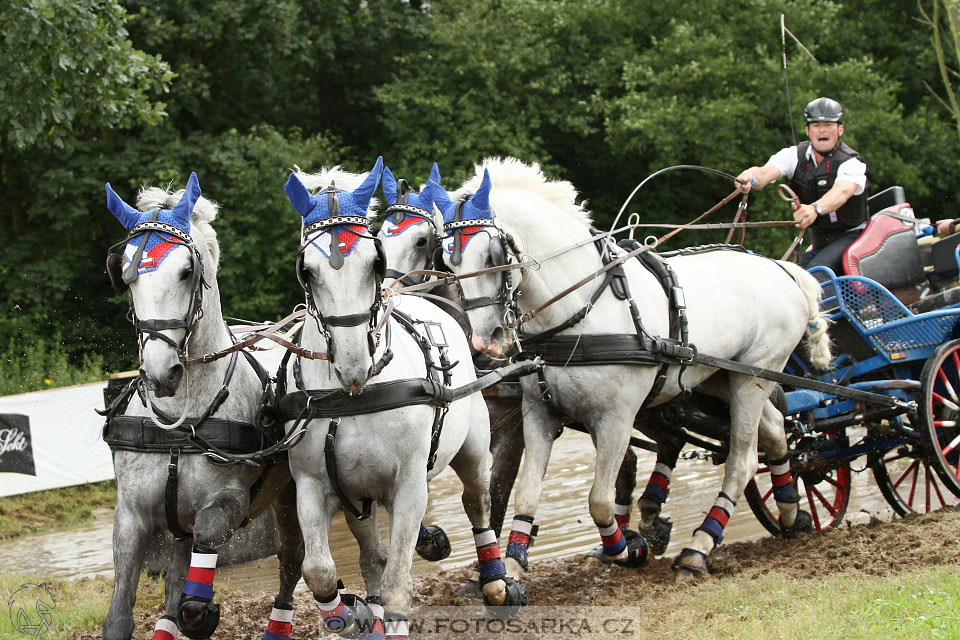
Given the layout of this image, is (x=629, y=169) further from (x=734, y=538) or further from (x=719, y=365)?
(x=719, y=365)

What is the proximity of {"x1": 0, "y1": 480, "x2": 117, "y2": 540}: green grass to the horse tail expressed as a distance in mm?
6159

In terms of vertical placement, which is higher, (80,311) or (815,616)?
(815,616)

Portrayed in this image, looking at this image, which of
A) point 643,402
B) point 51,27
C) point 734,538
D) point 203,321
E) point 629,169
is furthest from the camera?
point 629,169

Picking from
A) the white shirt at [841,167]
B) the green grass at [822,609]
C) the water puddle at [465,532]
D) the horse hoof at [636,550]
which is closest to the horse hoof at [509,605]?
the green grass at [822,609]

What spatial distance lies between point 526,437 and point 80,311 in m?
10.6

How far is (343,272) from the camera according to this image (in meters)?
3.95

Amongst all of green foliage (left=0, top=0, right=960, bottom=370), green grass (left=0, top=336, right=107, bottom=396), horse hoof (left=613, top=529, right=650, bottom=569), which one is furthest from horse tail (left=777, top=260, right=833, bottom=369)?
green grass (left=0, top=336, right=107, bottom=396)

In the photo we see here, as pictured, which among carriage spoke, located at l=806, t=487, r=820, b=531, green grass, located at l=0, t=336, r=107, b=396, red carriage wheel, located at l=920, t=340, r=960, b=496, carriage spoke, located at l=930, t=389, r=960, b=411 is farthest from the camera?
green grass, located at l=0, t=336, r=107, b=396

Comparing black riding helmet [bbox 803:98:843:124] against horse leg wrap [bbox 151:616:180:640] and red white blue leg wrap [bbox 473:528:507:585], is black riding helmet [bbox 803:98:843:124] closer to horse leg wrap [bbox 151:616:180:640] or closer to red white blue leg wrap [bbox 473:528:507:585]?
red white blue leg wrap [bbox 473:528:507:585]

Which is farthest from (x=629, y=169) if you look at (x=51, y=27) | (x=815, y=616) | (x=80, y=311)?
(x=815, y=616)

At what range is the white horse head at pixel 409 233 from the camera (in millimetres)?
5652

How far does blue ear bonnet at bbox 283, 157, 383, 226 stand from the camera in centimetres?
409

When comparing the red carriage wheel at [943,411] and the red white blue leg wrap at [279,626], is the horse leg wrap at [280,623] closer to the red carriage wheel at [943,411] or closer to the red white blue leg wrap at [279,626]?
the red white blue leg wrap at [279,626]

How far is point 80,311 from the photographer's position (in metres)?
14.6
